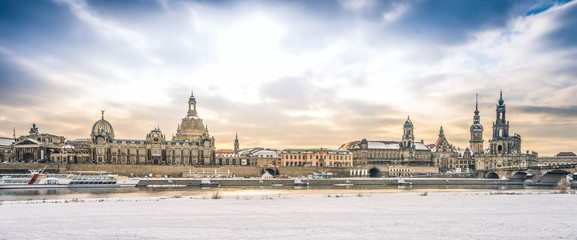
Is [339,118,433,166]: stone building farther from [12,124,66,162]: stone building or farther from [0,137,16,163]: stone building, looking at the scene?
[0,137,16,163]: stone building

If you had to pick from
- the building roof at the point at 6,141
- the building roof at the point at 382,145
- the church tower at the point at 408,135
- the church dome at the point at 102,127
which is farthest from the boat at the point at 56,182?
the church tower at the point at 408,135

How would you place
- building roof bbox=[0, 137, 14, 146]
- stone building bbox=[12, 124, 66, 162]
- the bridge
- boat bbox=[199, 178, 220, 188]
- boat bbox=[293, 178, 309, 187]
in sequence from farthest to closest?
building roof bbox=[0, 137, 14, 146]
stone building bbox=[12, 124, 66, 162]
the bridge
boat bbox=[293, 178, 309, 187]
boat bbox=[199, 178, 220, 188]

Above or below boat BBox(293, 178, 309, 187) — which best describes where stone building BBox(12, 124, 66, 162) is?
above

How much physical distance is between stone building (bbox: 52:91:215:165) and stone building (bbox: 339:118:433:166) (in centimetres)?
5245

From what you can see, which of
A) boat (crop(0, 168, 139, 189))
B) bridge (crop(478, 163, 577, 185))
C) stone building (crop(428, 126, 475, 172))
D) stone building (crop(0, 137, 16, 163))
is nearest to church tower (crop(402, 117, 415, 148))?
stone building (crop(428, 126, 475, 172))

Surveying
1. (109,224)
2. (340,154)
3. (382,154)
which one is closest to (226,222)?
(109,224)

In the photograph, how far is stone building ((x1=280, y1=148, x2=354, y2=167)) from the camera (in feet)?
458

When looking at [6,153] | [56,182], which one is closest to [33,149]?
[6,153]

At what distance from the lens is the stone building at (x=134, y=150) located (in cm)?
11829

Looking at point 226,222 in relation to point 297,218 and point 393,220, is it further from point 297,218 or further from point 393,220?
point 393,220

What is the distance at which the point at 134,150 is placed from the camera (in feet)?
404

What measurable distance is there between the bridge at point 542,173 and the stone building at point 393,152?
4405 centimetres

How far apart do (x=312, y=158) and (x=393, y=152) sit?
117 feet

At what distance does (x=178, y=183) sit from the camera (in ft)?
271
